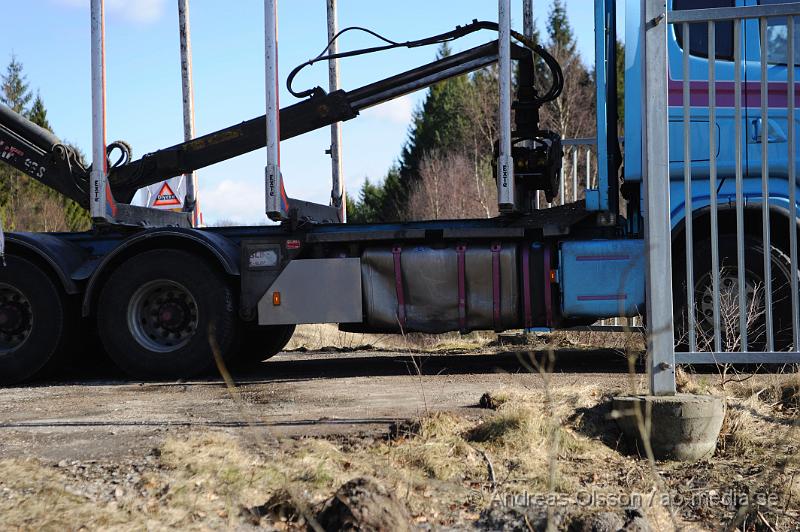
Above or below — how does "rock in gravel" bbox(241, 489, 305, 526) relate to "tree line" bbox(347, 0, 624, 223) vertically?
below

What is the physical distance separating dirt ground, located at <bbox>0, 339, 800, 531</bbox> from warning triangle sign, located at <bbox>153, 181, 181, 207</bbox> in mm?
4612

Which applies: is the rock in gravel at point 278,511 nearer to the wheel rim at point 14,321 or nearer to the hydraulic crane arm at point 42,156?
the wheel rim at point 14,321

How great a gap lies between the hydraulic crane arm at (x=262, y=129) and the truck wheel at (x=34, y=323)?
5.27ft

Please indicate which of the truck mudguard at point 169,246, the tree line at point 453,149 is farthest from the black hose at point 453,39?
the tree line at point 453,149

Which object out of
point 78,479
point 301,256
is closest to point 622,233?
point 301,256

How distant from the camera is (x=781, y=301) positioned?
24.6 feet

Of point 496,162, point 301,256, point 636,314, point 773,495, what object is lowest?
point 773,495

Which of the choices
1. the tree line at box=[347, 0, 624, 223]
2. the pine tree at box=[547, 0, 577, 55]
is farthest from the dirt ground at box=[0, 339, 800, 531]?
the pine tree at box=[547, 0, 577, 55]

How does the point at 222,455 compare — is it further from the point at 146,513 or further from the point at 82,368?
the point at 82,368

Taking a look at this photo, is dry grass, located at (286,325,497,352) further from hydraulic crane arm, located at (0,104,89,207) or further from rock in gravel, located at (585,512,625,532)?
rock in gravel, located at (585,512,625,532)

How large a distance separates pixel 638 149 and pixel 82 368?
5740mm

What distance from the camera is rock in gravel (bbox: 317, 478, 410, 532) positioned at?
3229 millimetres

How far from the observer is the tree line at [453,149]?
38188mm

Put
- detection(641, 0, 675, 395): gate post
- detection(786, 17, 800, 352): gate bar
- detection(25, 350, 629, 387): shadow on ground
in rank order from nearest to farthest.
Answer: detection(641, 0, 675, 395): gate post
detection(786, 17, 800, 352): gate bar
detection(25, 350, 629, 387): shadow on ground
